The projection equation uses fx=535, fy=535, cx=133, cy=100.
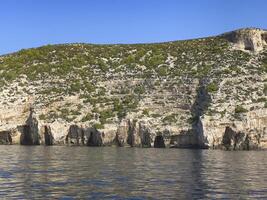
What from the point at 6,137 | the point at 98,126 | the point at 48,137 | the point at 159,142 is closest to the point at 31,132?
the point at 48,137

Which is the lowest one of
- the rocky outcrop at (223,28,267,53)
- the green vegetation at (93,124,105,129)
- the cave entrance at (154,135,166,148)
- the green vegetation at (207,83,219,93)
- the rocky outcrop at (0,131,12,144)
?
the cave entrance at (154,135,166,148)

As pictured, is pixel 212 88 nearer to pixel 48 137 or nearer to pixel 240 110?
pixel 240 110

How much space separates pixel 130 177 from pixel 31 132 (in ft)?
167

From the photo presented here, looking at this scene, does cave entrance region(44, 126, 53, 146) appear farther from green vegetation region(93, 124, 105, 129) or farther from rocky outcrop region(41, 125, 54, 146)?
green vegetation region(93, 124, 105, 129)

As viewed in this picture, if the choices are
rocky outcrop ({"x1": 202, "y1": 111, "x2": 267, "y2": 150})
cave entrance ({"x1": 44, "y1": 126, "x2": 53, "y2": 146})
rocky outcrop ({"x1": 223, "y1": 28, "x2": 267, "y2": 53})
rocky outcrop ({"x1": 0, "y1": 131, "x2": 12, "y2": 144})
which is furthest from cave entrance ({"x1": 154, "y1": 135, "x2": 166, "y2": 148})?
rocky outcrop ({"x1": 223, "y1": 28, "x2": 267, "y2": 53})

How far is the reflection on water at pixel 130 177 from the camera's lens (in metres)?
32.6

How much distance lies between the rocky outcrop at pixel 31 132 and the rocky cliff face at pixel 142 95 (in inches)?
6.4

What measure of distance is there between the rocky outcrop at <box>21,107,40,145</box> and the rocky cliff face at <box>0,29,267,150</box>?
163mm

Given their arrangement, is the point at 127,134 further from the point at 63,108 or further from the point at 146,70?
the point at 146,70

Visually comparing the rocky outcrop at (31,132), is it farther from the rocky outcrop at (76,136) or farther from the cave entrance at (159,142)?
the cave entrance at (159,142)

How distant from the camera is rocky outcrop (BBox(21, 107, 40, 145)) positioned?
87.1 metres

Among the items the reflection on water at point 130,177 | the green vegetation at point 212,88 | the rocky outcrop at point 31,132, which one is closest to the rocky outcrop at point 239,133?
the green vegetation at point 212,88

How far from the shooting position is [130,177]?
40.3 meters

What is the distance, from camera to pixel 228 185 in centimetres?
3672
